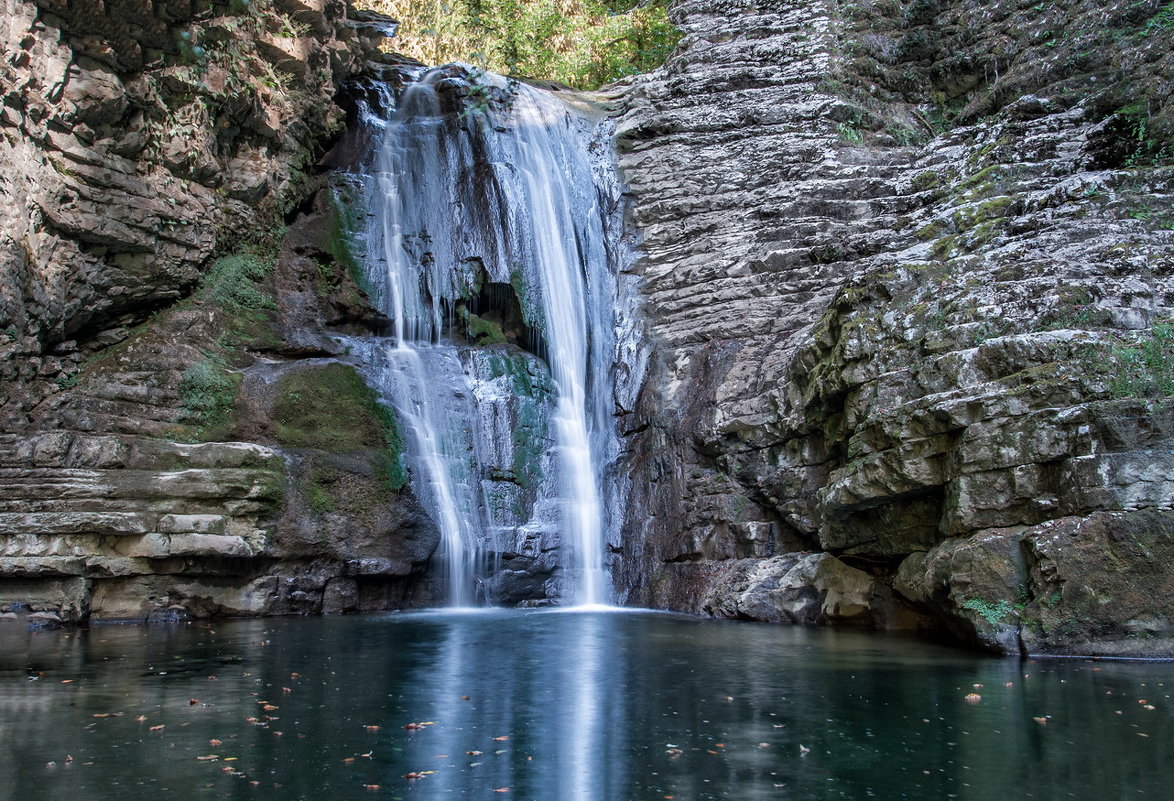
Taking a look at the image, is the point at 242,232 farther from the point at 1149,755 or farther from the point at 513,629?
the point at 1149,755

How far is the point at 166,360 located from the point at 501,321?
21.0ft

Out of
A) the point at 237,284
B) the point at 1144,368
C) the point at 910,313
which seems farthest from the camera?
the point at 237,284

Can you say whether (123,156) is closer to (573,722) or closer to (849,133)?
(573,722)

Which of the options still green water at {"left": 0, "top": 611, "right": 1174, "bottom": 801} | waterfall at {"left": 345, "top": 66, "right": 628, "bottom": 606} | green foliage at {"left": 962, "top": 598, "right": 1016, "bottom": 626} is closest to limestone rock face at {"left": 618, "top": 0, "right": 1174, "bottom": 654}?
green foliage at {"left": 962, "top": 598, "right": 1016, "bottom": 626}

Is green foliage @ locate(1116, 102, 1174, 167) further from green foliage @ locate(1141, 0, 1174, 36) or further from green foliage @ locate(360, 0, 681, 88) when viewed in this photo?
green foliage @ locate(360, 0, 681, 88)

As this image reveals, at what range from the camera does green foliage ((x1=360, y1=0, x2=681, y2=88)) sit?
24938 millimetres

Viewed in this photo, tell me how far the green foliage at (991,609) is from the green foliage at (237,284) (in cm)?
1220

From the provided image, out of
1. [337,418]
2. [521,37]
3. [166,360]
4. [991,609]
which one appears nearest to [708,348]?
[337,418]

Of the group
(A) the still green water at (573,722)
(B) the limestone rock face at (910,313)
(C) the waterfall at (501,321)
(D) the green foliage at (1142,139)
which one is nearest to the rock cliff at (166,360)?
(C) the waterfall at (501,321)

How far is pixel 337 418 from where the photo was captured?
45.8ft

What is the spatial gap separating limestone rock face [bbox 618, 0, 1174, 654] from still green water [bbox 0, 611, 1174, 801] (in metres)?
1.49

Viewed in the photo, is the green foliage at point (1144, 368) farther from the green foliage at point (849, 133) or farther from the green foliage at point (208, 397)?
the green foliage at point (208, 397)

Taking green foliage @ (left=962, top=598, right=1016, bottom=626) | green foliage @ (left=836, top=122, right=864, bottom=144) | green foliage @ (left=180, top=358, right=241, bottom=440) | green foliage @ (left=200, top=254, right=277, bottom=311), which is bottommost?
green foliage @ (left=962, top=598, right=1016, bottom=626)

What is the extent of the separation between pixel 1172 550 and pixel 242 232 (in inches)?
574
